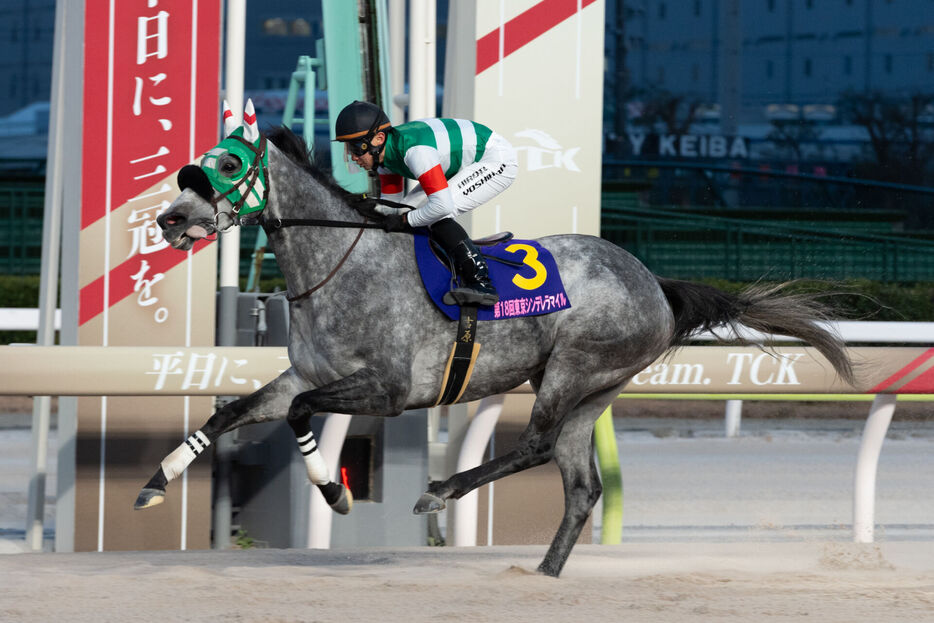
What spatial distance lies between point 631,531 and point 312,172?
8.66 ft

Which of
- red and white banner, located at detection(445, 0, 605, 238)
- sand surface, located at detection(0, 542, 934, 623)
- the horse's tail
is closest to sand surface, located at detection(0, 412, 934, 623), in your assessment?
sand surface, located at detection(0, 542, 934, 623)

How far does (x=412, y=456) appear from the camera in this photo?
5.16 meters

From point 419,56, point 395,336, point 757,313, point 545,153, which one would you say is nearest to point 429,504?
point 395,336

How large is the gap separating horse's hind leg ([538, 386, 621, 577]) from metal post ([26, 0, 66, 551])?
2.06 m

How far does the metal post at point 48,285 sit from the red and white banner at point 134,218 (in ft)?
0.68

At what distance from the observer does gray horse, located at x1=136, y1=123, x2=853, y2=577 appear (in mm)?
3898

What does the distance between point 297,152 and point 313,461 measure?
39.7 inches

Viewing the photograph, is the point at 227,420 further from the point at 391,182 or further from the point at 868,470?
the point at 868,470

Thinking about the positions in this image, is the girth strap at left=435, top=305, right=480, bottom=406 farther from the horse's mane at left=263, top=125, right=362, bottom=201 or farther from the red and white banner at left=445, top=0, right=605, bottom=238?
the red and white banner at left=445, top=0, right=605, bottom=238

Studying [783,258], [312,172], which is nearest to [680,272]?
[783,258]

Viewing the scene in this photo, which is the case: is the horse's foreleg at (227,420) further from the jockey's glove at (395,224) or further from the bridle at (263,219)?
the jockey's glove at (395,224)

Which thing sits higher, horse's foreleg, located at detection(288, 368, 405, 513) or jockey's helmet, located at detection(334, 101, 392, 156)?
jockey's helmet, located at detection(334, 101, 392, 156)

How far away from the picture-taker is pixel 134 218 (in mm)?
4914

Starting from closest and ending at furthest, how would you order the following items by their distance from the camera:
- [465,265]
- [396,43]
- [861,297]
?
[465,265] → [396,43] → [861,297]
